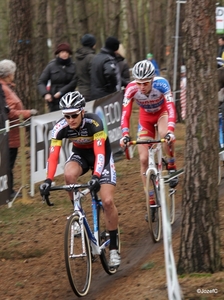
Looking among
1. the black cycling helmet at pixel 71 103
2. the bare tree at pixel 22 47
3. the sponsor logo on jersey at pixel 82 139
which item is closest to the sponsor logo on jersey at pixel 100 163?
the sponsor logo on jersey at pixel 82 139

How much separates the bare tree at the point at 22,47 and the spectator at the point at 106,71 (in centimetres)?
218

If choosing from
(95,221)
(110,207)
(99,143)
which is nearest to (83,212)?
(95,221)

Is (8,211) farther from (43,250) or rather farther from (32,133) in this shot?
(43,250)

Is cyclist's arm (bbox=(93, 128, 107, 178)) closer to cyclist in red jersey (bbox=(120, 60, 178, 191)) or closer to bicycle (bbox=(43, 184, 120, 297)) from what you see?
bicycle (bbox=(43, 184, 120, 297))

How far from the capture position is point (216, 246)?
6891mm

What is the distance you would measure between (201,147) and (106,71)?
670 cm

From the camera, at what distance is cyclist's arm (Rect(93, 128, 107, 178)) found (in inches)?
292

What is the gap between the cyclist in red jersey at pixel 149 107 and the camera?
358 inches

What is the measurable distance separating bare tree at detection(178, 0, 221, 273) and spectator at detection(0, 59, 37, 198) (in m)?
4.56

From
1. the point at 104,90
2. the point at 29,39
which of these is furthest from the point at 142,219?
the point at 29,39

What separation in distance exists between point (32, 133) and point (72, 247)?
4.47 m

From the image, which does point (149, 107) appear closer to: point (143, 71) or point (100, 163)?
point (143, 71)

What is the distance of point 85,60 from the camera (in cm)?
1370

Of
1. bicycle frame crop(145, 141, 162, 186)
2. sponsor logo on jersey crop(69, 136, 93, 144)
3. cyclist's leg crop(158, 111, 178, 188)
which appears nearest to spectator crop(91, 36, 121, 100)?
cyclist's leg crop(158, 111, 178, 188)
